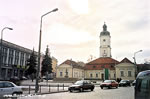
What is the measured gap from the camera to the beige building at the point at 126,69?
77.7 meters

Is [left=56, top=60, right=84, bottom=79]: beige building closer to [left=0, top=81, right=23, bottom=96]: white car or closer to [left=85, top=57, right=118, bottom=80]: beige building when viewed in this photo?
[left=85, top=57, right=118, bottom=80]: beige building

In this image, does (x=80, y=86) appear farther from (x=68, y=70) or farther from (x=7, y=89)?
(x=68, y=70)

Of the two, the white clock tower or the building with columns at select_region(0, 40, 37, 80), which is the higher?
the white clock tower

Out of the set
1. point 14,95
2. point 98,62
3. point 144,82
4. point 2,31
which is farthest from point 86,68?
point 144,82

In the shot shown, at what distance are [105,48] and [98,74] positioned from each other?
18985 mm

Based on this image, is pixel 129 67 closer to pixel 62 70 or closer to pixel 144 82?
pixel 62 70

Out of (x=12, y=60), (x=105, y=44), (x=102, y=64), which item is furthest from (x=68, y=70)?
(x=105, y=44)

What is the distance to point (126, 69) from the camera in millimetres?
78438

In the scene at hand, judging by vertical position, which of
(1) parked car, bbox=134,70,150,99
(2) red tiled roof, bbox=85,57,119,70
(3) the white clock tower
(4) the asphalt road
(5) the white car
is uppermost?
(3) the white clock tower

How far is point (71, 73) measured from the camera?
265 ft

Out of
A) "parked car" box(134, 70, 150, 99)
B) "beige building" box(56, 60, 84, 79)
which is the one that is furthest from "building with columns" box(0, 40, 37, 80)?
"parked car" box(134, 70, 150, 99)

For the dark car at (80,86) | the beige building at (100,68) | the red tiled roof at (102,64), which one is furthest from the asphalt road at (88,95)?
the red tiled roof at (102,64)

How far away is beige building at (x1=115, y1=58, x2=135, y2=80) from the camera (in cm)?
7769

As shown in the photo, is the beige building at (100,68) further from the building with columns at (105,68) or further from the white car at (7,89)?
the white car at (7,89)
